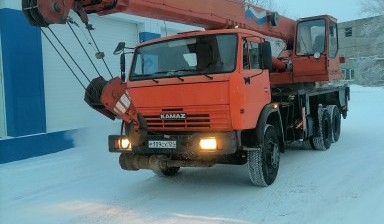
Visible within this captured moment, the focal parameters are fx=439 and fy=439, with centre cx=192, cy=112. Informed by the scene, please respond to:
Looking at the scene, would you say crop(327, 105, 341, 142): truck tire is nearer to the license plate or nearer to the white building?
the white building

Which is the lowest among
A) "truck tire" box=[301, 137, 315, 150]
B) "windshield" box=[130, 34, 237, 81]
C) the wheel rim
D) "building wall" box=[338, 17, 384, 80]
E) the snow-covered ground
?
the snow-covered ground

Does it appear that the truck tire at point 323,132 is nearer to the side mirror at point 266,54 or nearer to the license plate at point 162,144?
the side mirror at point 266,54

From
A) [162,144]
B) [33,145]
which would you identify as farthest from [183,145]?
[33,145]

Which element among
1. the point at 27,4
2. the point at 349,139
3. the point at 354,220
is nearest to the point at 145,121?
the point at 27,4

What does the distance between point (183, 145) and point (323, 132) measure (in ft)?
15.6

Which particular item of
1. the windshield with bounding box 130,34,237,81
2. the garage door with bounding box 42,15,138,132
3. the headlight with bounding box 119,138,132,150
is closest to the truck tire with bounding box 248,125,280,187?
the windshield with bounding box 130,34,237,81

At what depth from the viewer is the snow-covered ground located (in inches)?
212

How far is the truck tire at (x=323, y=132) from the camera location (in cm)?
953

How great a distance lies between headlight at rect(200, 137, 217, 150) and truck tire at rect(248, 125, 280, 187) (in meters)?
0.72

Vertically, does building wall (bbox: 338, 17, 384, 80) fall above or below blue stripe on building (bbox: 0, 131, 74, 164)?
above

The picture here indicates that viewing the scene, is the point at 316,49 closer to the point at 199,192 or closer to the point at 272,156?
the point at 272,156

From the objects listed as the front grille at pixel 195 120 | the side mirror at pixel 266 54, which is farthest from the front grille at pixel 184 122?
the side mirror at pixel 266 54

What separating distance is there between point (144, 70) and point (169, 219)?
2481 millimetres

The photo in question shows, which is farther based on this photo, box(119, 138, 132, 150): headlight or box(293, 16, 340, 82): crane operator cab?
box(293, 16, 340, 82): crane operator cab
